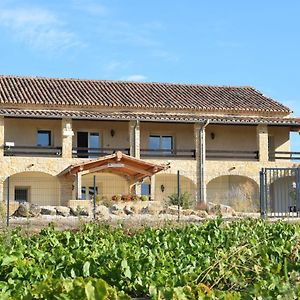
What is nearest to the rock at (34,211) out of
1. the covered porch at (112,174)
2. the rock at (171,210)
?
the rock at (171,210)

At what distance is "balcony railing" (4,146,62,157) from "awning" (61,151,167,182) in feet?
6.78

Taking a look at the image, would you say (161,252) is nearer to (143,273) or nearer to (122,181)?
(143,273)

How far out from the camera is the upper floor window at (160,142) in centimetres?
3578

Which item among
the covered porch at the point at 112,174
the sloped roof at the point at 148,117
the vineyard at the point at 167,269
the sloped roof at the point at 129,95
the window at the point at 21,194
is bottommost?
the vineyard at the point at 167,269

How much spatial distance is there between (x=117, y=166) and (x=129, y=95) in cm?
702

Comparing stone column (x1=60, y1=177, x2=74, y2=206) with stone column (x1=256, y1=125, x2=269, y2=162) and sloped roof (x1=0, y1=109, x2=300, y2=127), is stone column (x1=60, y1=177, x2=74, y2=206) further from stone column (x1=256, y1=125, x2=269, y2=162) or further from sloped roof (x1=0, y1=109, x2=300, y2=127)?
stone column (x1=256, y1=125, x2=269, y2=162)

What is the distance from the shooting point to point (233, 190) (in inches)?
1359

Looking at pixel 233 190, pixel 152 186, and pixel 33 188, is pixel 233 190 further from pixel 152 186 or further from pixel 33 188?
pixel 33 188

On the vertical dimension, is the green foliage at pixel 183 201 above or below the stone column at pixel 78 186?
below

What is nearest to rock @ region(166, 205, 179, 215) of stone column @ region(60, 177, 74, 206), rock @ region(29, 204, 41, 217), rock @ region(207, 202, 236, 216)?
rock @ region(207, 202, 236, 216)

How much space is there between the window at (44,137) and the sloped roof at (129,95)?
1.57 metres

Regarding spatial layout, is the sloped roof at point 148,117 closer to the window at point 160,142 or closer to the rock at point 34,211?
the window at point 160,142

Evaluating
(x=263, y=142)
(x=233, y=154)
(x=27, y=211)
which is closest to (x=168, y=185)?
(x=233, y=154)

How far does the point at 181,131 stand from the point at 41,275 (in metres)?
29.8
